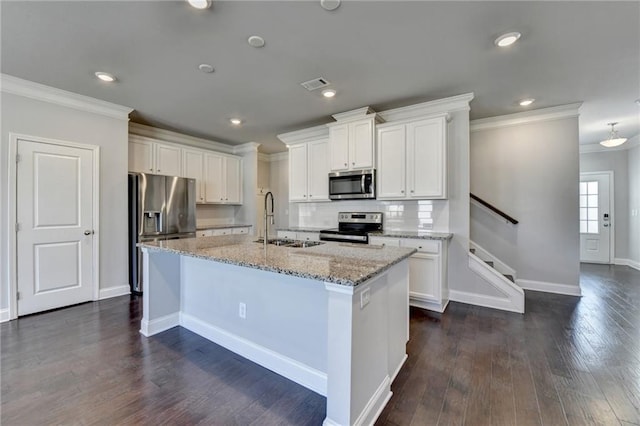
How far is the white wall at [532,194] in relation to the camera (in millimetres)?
3846

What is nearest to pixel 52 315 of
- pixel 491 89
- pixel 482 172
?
pixel 491 89

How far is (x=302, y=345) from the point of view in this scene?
1917 mm

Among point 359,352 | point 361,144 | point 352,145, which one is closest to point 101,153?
point 352,145

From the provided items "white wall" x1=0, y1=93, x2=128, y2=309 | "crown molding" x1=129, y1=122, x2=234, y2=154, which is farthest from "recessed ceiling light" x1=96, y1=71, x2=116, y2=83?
"crown molding" x1=129, y1=122, x2=234, y2=154

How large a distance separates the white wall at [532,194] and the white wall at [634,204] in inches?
118

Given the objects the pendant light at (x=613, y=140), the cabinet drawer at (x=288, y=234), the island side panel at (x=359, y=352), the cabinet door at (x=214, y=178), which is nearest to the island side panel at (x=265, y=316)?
the island side panel at (x=359, y=352)

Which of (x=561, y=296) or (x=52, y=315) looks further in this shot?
(x=561, y=296)

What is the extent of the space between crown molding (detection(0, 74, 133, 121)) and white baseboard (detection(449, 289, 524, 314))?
5.13 metres

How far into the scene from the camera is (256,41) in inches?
88.8

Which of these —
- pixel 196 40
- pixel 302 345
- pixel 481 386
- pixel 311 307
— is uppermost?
pixel 196 40

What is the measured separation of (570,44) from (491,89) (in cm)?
90

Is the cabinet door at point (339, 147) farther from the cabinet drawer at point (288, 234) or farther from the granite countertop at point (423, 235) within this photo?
the cabinet drawer at point (288, 234)

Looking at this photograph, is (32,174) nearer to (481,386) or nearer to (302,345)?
(302,345)

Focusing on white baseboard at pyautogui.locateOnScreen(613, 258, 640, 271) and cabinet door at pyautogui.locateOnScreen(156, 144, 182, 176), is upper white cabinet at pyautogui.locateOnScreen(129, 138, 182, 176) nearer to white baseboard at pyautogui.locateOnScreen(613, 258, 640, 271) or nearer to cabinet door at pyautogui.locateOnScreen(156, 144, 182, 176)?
cabinet door at pyautogui.locateOnScreen(156, 144, 182, 176)
